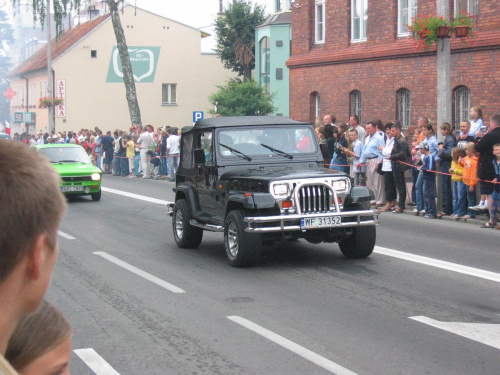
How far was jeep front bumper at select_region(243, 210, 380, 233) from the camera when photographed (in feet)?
33.9

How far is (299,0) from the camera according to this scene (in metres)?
33.7

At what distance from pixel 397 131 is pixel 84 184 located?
861cm

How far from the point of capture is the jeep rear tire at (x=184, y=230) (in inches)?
495

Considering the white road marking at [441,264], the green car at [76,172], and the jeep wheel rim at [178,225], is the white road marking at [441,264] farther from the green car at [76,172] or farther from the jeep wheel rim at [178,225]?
the green car at [76,172]

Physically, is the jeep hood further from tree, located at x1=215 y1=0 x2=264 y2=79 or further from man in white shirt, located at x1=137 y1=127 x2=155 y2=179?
tree, located at x1=215 y1=0 x2=264 y2=79

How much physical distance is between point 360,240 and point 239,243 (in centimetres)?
172

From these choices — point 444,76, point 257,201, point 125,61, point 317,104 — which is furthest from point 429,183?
point 125,61

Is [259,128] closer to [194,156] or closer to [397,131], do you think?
[194,156]

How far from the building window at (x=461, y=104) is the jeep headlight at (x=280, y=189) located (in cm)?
1529

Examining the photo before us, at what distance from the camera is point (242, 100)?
45.8 metres

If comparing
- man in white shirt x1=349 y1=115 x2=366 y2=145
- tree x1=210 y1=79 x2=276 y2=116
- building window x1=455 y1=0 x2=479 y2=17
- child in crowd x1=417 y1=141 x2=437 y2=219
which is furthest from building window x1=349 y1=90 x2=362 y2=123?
tree x1=210 y1=79 x2=276 y2=116

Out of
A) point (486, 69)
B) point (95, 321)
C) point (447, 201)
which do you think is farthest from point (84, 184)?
point (95, 321)

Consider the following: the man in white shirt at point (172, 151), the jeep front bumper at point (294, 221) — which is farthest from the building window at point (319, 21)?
the jeep front bumper at point (294, 221)

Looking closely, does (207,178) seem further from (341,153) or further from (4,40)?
(4,40)
